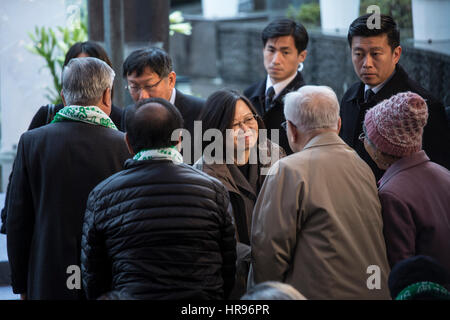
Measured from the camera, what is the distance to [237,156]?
12.3 feet

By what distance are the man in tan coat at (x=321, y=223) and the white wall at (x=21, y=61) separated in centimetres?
588

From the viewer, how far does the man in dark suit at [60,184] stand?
3.34 metres

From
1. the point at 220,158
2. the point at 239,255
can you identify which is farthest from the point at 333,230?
the point at 220,158

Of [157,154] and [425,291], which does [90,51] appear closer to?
[157,154]

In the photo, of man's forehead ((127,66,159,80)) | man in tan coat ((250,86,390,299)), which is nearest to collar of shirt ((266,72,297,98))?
man's forehead ((127,66,159,80))

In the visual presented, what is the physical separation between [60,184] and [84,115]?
36 cm

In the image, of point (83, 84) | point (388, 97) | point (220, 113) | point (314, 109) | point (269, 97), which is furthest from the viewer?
point (269, 97)

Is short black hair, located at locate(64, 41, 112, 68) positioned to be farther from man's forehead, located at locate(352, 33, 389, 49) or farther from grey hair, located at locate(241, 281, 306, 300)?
grey hair, located at locate(241, 281, 306, 300)

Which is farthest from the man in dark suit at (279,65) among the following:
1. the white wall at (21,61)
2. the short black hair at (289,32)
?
the white wall at (21,61)

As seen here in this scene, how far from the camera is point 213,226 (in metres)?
2.86

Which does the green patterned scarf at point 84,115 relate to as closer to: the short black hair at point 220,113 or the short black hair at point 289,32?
the short black hair at point 220,113

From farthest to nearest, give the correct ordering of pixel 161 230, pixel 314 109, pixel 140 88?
pixel 140 88 < pixel 314 109 < pixel 161 230

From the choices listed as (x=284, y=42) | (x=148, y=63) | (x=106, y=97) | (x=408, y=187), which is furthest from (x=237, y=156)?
(x=284, y=42)

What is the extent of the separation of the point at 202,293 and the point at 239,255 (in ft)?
1.43
